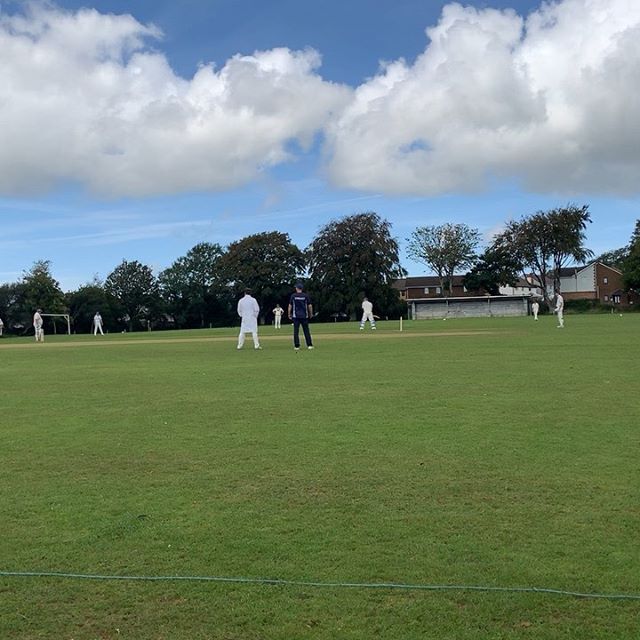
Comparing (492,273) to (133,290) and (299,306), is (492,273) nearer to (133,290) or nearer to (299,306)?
(133,290)

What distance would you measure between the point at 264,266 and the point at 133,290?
27.4 m

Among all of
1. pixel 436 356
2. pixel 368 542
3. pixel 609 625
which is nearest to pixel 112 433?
pixel 368 542

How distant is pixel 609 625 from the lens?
3.37 meters

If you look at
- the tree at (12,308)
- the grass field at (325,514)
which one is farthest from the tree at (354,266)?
the grass field at (325,514)

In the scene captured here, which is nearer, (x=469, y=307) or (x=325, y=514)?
(x=325, y=514)

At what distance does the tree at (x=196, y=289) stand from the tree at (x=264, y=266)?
420 centimetres

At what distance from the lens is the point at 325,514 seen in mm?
4965

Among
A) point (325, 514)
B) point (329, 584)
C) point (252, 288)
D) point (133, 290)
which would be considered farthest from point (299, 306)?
point (133, 290)

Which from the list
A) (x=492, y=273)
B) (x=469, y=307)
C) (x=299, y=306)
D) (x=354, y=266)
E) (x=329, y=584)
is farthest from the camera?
(x=492, y=273)

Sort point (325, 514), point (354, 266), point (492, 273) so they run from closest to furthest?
point (325, 514) < point (354, 266) < point (492, 273)

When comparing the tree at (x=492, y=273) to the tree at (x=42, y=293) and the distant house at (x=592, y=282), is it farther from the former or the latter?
the tree at (x=42, y=293)

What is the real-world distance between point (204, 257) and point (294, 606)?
120m

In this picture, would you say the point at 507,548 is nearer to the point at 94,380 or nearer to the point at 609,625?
the point at 609,625

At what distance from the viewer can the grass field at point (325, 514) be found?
3.53 m
